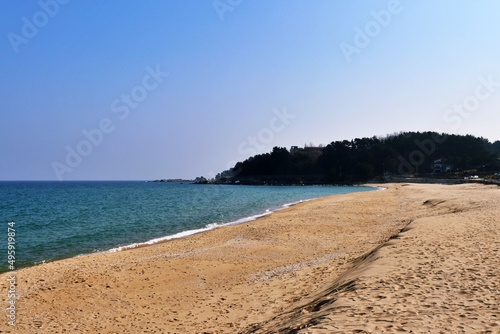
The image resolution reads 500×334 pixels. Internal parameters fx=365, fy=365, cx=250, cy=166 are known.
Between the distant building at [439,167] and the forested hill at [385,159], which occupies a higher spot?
the forested hill at [385,159]

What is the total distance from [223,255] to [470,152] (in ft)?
470

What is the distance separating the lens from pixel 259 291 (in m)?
10.1

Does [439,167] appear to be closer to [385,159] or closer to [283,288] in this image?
[385,159]

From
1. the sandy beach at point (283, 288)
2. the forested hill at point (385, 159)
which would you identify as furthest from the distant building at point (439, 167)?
the sandy beach at point (283, 288)

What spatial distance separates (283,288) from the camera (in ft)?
33.0

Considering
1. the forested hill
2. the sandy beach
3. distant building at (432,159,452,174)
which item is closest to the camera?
the sandy beach

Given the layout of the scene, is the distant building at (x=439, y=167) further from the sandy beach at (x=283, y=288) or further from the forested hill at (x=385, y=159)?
the sandy beach at (x=283, y=288)

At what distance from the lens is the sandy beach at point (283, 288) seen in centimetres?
612

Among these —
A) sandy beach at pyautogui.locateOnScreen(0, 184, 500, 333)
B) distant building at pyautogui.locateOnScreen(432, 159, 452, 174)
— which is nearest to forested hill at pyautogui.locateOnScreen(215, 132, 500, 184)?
distant building at pyautogui.locateOnScreen(432, 159, 452, 174)

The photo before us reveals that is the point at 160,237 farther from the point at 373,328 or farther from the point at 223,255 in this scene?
the point at 373,328

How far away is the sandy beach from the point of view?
612cm

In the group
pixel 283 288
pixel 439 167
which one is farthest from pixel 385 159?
pixel 283 288

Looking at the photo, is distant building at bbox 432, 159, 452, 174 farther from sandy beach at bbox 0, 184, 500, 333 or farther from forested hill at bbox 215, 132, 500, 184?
sandy beach at bbox 0, 184, 500, 333

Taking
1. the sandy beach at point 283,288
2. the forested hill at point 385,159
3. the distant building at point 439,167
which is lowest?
the sandy beach at point 283,288
